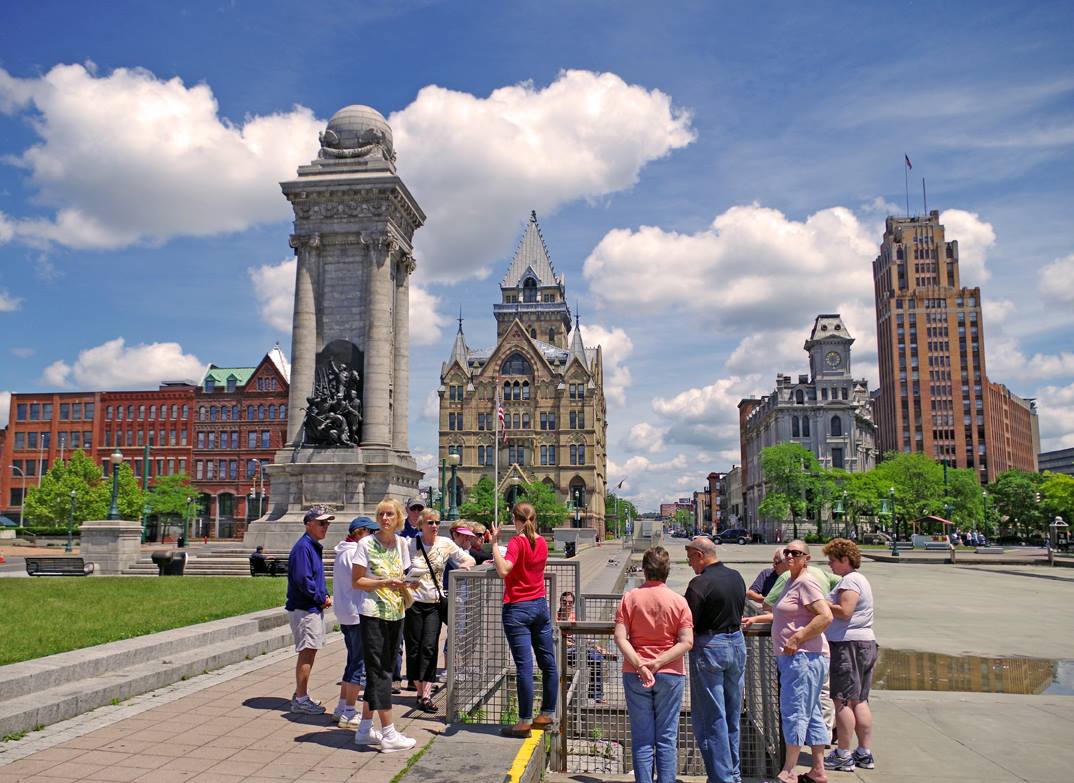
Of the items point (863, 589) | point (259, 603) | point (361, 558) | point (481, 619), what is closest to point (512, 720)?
point (481, 619)

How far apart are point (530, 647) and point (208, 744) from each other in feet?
9.92

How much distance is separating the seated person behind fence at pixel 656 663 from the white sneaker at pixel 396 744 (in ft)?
7.24

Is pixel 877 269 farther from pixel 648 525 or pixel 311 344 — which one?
pixel 311 344

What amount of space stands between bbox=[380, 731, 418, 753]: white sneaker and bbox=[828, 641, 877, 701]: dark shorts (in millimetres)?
3941

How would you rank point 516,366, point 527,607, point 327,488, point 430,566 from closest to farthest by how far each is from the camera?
point 527,607
point 430,566
point 327,488
point 516,366

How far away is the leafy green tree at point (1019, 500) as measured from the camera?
9475cm

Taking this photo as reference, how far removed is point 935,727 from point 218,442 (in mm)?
87243

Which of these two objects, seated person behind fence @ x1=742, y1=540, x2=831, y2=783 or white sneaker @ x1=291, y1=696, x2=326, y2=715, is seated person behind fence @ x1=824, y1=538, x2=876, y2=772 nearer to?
seated person behind fence @ x1=742, y1=540, x2=831, y2=783

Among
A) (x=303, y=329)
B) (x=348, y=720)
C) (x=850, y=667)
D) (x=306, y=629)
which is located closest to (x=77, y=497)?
(x=303, y=329)

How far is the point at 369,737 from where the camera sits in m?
7.53

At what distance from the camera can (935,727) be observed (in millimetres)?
9000

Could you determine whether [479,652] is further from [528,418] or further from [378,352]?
[528,418]

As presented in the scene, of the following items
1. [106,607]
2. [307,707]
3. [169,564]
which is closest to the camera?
[307,707]

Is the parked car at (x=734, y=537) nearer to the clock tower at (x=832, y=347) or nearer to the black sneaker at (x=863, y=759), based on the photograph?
the clock tower at (x=832, y=347)
